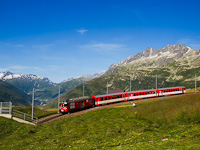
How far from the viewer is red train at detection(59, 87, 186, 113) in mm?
49981

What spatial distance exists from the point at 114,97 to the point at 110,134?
130ft

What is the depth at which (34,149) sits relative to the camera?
19.0 m

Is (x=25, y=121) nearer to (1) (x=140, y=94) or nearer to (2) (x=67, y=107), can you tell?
(2) (x=67, y=107)

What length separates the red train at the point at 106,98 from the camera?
50.0 metres

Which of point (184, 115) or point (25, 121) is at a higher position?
point (184, 115)

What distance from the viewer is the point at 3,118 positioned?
36.8 metres

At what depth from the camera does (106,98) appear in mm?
60781

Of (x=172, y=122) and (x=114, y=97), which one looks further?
(x=114, y=97)

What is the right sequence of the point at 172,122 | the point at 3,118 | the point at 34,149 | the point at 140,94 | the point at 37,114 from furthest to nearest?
the point at 140,94
the point at 37,114
the point at 3,118
the point at 172,122
the point at 34,149

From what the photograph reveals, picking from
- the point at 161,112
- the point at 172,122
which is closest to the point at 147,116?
the point at 161,112

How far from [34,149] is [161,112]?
24.5m

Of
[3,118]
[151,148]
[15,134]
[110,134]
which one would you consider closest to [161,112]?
[110,134]

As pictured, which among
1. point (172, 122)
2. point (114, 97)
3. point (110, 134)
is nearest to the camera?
point (110, 134)

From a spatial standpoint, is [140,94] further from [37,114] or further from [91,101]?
[37,114]
